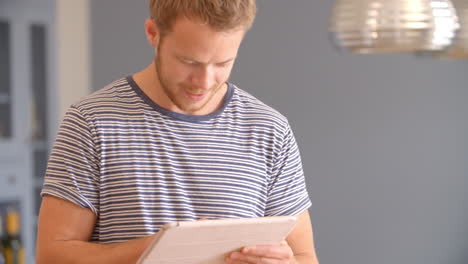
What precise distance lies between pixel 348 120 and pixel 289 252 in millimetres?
1550

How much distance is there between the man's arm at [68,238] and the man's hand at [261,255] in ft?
0.57

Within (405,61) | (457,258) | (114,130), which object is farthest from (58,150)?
(457,258)

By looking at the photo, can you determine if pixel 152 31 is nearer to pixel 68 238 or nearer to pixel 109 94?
pixel 109 94

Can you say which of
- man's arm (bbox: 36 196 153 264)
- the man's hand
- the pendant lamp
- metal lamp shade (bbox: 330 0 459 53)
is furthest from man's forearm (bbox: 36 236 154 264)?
the pendant lamp

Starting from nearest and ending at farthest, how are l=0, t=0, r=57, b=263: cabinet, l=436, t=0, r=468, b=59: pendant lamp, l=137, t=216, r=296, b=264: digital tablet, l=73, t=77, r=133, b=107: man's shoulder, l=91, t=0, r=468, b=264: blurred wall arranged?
l=137, t=216, r=296, b=264: digital tablet
l=73, t=77, r=133, b=107: man's shoulder
l=436, t=0, r=468, b=59: pendant lamp
l=91, t=0, r=468, b=264: blurred wall
l=0, t=0, r=57, b=263: cabinet

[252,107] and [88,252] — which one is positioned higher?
[252,107]

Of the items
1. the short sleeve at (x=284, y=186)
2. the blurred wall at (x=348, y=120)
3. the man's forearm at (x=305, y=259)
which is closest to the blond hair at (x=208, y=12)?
the short sleeve at (x=284, y=186)

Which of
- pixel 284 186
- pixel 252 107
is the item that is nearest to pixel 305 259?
pixel 284 186

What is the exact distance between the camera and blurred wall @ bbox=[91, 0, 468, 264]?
112 inches

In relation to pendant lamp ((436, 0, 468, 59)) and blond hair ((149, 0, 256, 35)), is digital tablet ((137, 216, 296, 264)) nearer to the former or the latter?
blond hair ((149, 0, 256, 35))

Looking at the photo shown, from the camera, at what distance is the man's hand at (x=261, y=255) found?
1.31 m

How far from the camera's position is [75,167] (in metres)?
1.37

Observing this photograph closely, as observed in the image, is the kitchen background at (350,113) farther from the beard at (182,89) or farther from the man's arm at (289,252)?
the beard at (182,89)

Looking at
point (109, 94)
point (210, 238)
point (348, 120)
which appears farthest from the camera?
point (348, 120)
